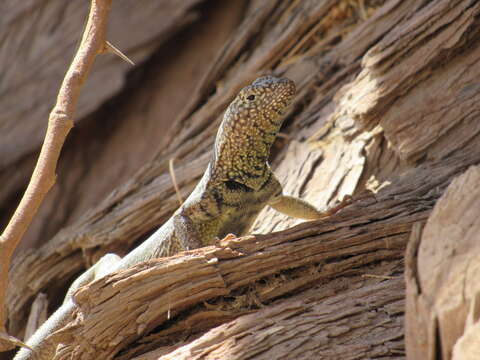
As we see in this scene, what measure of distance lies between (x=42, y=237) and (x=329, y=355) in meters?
4.93

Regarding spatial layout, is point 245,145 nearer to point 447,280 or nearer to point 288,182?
point 288,182

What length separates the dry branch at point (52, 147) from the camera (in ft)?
8.65

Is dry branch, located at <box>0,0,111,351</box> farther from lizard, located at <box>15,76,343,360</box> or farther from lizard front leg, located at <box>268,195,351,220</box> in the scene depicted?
lizard front leg, located at <box>268,195,351,220</box>

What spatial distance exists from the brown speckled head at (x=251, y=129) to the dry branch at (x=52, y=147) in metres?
1.00

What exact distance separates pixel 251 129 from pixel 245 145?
120 mm

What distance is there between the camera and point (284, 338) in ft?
9.50

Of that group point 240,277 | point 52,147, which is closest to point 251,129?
point 240,277

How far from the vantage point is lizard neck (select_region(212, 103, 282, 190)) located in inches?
145

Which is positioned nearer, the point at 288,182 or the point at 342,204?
the point at 342,204

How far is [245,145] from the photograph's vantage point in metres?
3.77

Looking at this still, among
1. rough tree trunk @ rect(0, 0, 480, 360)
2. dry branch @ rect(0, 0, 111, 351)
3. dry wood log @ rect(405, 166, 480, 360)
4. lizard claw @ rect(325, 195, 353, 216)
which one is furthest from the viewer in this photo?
lizard claw @ rect(325, 195, 353, 216)

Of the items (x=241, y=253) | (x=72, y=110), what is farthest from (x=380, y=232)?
(x=72, y=110)

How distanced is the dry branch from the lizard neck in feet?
3.36

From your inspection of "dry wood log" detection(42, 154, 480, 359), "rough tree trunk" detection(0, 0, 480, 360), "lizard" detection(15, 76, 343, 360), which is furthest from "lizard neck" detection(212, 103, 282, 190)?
"dry wood log" detection(42, 154, 480, 359)
